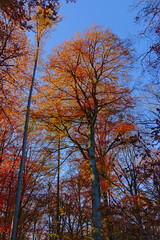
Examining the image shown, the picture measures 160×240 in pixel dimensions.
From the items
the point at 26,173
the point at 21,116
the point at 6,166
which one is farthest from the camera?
the point at 26,173

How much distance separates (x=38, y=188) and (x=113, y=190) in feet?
17.5

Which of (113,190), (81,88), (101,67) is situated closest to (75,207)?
(113,190)

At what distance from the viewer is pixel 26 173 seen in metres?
10.0

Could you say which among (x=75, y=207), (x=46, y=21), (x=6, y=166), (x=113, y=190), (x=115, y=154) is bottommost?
(x=75, y=207)

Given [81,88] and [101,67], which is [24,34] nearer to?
[81,88]

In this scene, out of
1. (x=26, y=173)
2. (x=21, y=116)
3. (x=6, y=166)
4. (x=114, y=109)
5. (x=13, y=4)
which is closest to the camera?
(x=13, y=4)

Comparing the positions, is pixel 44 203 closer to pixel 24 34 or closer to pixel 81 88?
pixel 81 88

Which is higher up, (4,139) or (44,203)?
(4,139)

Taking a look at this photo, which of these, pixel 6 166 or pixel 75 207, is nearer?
pixel 6 166

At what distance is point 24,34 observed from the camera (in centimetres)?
655

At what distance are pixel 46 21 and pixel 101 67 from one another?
3.17m

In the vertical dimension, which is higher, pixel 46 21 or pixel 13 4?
pixel 46 21

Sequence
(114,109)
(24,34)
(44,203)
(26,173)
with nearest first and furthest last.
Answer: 1. (24,34)
2. (114,109)
3. (26,173)
4. (44,203)

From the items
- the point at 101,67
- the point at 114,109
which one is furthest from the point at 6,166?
the point at 101,67
